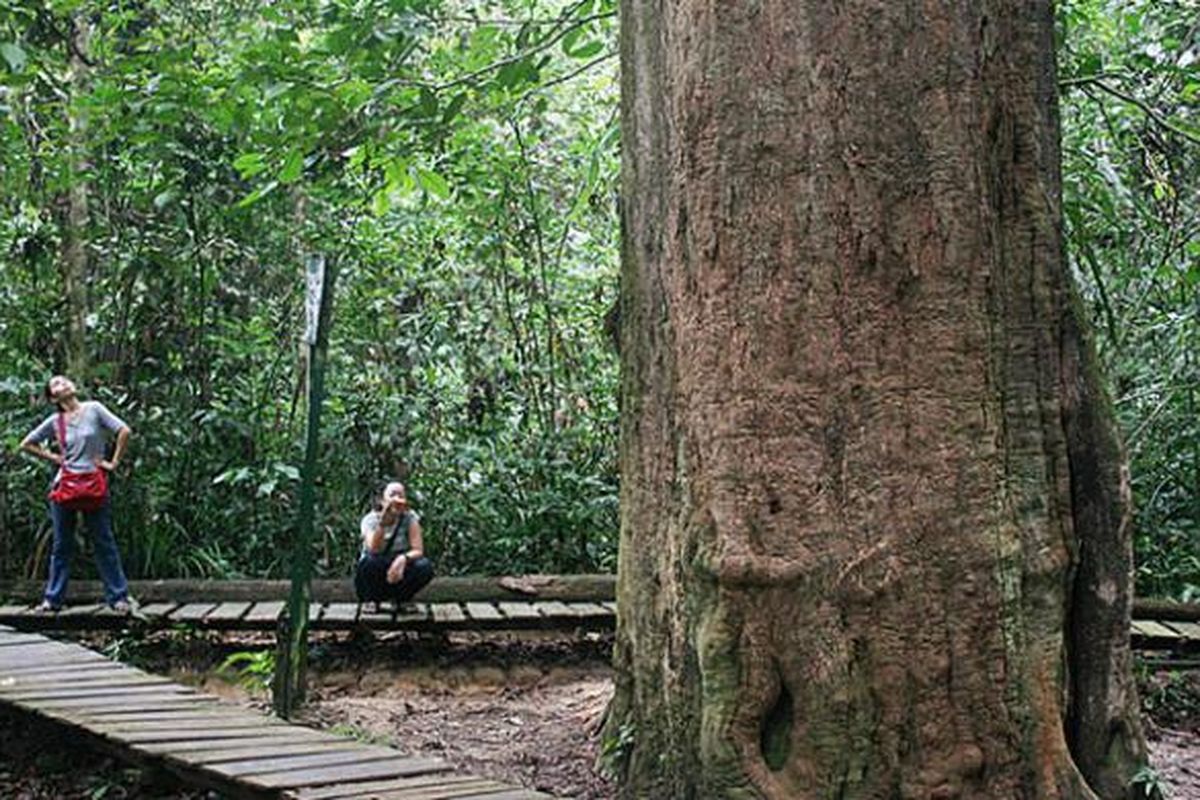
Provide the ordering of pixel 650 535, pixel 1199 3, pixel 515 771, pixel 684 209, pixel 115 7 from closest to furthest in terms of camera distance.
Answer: pixel 684 209
pixel 650 535
pixel 515 771
pixel 1199 3
pixel 115 7

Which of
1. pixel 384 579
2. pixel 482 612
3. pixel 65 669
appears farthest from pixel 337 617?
pixel 65 669

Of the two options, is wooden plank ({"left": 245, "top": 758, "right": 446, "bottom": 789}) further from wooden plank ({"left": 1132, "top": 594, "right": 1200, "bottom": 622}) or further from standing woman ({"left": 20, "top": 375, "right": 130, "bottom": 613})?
wooden plank ({"left": 1132, "top": 594, "right": 1200, "bottom": 622})

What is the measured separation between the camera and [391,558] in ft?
27.9

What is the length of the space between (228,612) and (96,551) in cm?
109

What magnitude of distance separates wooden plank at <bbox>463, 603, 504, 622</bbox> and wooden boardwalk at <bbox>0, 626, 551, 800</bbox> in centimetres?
251

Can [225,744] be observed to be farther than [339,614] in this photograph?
No

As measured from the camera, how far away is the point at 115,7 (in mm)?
10539

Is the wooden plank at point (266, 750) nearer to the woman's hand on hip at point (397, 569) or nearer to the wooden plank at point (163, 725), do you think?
the wooden plank at point (163, 725)

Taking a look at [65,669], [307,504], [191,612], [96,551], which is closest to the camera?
[307,504]

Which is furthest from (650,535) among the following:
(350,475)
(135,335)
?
(135,335)

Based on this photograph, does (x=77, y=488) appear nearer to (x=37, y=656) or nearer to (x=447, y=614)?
(x=37, y=656)

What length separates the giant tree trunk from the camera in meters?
3.45

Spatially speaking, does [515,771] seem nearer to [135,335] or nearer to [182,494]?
[182,494]

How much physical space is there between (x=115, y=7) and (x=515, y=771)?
7.92m
